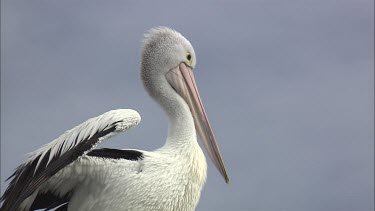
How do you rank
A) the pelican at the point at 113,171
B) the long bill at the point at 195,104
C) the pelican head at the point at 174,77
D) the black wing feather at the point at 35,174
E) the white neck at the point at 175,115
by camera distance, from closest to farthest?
1. the black wing feather at the point at 35,174
2. the pelican at the point at 113,171
3. the white neck at the point at 175,115
4. the pelican head at the point at 174,77
5. the long bill at the point at 195,104

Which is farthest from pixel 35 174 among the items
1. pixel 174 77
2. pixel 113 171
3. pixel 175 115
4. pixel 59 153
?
pixel 174 77

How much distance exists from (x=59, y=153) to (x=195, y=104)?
2.10 metres

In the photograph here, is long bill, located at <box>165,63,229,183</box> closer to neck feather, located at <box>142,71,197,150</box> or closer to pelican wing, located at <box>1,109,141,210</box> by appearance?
neck feather, located at <box>142,71,197,150</box>

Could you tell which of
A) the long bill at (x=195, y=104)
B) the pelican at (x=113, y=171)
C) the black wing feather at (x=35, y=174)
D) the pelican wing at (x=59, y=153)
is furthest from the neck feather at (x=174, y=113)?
the black wing feather at (x=35, y=174)

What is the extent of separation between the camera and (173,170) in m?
7.89

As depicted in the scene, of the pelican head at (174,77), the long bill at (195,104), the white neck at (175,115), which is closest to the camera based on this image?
the white neck at (175,115)

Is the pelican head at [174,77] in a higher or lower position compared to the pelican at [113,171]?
higher

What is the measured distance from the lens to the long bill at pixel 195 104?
881 cm

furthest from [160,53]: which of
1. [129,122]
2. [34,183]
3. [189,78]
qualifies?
[34,183]

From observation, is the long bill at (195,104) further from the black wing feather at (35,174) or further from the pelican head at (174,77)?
the black wing feather at (35,174)

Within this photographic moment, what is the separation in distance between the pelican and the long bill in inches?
11.6

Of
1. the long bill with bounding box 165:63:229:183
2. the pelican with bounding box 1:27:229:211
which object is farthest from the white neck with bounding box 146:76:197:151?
the long bill with bounding box 165:63:229:183

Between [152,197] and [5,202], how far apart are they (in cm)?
149

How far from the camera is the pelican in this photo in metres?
7.37
